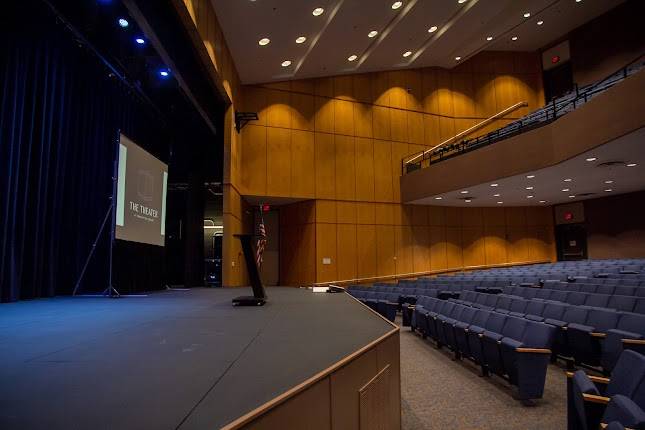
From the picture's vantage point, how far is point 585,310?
453 centimetres

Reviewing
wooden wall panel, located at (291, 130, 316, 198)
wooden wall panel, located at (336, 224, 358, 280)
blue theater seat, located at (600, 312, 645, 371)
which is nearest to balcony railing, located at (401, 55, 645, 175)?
wooden wall panel, located at (336, 224, 358, 280)

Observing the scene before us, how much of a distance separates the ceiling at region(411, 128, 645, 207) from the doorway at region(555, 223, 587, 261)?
3.84 feet

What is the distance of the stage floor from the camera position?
4.58 feet

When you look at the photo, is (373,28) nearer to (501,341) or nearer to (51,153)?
(51,153)

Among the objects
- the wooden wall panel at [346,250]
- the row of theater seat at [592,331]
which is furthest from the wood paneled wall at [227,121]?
the row of theater seat at [592,331]

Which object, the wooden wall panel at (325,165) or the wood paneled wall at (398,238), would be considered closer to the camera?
the wood paneled wall at (398,238)

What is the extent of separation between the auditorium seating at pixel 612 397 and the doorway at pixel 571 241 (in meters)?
15.4

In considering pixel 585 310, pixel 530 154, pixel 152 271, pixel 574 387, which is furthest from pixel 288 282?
pixel 574 387

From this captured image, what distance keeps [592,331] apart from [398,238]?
33.7 ft

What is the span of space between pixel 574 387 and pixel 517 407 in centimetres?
111

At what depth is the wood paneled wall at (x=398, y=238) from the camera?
42.8ft

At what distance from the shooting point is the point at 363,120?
14172mm

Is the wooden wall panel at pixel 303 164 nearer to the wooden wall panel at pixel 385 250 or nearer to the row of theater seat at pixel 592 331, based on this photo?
the wooden wall panel at pixel 385 250

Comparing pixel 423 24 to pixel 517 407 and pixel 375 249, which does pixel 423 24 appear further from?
pixel 517 407
